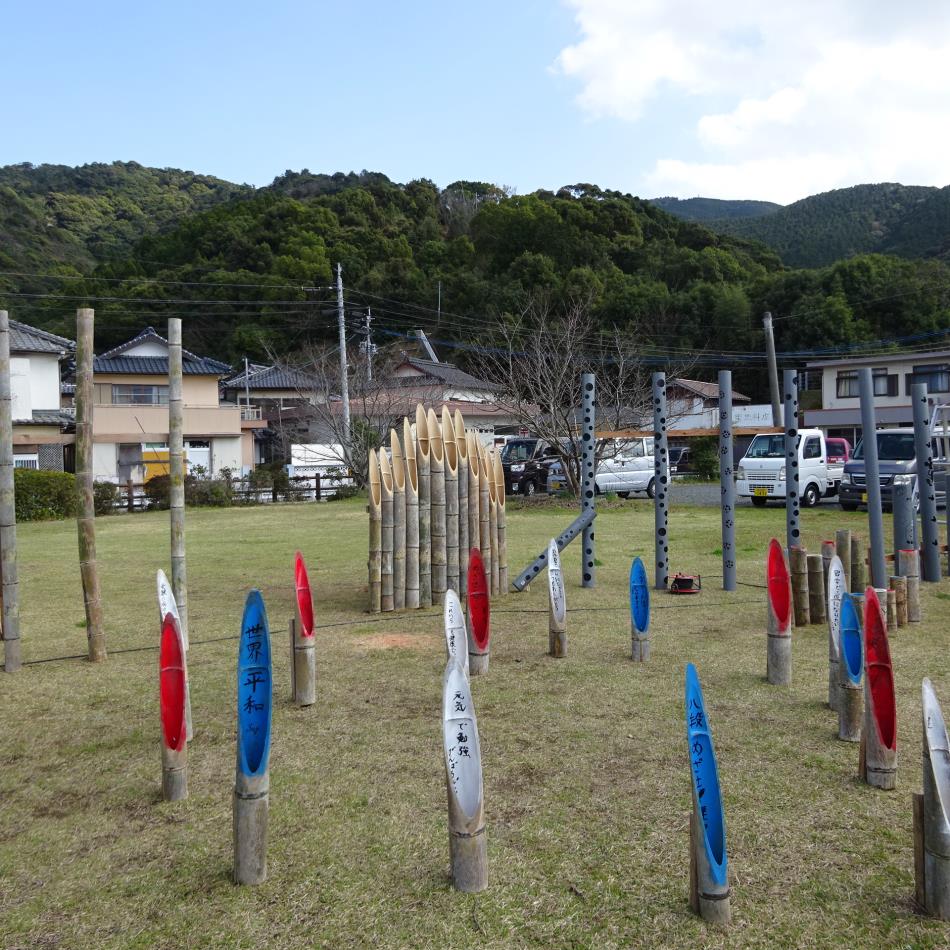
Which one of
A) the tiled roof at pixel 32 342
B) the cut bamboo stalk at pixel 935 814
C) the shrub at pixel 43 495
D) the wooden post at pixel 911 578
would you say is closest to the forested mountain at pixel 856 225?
the tiled roof at pixel 32 342

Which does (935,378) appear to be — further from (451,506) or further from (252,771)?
(252,771)

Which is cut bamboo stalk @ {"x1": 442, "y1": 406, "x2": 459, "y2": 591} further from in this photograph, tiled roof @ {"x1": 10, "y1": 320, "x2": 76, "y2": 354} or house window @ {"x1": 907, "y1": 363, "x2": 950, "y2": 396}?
house window @ {"x1": 907, "y1": 363, "x2": 950, "y2": 396}

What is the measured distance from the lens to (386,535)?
8.01 meters

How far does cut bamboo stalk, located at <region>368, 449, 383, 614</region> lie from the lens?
785 centimetres

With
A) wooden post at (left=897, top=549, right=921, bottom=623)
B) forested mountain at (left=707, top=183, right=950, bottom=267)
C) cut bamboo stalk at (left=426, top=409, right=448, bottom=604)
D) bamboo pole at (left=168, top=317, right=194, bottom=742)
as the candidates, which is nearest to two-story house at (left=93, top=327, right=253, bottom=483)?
cut bamboo stalk at (left=426, top=409, right=448, bottom=604)

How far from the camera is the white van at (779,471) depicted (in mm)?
19083

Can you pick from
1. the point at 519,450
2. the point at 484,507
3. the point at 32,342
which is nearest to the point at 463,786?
the point at 484,507

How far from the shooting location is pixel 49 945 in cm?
286

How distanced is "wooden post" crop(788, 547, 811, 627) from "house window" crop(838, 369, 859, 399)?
31.1 metres

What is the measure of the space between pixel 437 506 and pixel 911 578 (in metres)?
4.17

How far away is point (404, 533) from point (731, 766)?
4401 mm

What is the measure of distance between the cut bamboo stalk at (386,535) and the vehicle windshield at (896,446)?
12213 millimetres

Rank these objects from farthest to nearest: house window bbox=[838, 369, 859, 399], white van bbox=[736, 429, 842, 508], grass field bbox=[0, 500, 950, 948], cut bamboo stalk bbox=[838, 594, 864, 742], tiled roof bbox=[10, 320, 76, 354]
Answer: house window bbox=[838, 369, 859, 399] → tiled roof bbox=[10, 320, 76, 354] → white van bbox=[736, 429, 842, 508] → cut bamboo stalk bbox=[838, 594, 864, 742] → grass field bbox=[0, 500, 950, 948]

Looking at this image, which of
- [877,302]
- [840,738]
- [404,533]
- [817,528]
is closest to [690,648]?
[840,738]
